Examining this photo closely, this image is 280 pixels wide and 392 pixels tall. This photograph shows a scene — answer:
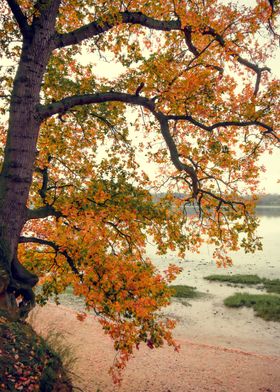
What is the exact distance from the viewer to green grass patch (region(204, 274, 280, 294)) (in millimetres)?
27158

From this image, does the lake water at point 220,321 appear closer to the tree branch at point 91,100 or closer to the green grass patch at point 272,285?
the green grass patch at point 272,285

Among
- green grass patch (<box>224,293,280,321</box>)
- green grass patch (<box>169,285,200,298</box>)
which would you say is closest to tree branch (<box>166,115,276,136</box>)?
green grass patch (<box>224,293,280,321</box>)

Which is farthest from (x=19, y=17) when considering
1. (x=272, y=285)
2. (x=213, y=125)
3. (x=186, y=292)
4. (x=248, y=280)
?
(x=248, y=280)

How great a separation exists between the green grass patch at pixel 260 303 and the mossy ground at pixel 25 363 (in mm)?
16962

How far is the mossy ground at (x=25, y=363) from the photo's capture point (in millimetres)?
5422

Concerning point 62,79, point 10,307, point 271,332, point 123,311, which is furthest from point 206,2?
point 271,332

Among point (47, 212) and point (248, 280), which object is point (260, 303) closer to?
point (248, 280)

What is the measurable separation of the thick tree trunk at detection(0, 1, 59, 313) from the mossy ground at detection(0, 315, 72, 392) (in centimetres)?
61

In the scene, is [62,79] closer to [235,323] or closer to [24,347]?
[24,347]

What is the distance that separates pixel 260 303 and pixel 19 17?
69.9 feet

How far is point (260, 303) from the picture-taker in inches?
880

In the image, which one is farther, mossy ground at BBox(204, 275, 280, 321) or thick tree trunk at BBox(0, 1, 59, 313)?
mossy ground at BBox(204, 275, 280, 321)

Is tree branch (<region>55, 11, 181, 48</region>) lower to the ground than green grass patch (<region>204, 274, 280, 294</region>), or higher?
higher

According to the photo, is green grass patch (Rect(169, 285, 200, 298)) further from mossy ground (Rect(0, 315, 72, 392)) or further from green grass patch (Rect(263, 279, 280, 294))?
mossy ground (Rect(0, 315, 72, 392))
